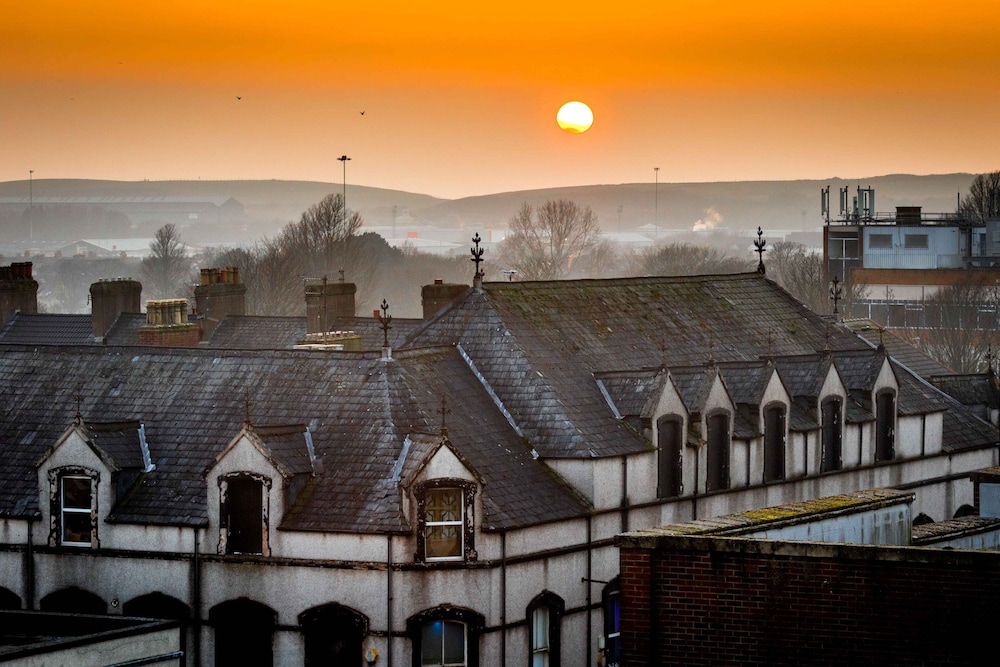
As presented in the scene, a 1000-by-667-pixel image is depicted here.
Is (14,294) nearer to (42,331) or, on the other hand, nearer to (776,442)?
(42,331)

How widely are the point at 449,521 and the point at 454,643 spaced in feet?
9.17

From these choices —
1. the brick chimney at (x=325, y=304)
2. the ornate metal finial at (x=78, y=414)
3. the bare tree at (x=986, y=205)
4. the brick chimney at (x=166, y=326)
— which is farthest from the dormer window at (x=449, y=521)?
the bare tree at (x=986, y=205)

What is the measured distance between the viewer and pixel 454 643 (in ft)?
150

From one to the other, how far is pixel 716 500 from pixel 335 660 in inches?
526

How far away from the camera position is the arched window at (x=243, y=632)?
4612 cm

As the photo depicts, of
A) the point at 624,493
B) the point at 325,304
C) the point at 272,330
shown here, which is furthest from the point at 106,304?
the point at 624,493

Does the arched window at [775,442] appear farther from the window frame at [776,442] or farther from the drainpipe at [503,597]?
the drainpipe at [503,597]

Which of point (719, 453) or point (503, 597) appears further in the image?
point (719, 453)

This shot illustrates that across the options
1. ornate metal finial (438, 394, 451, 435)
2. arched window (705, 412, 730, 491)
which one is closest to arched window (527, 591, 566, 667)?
ornate metal finial (438, 394, 451, 435)

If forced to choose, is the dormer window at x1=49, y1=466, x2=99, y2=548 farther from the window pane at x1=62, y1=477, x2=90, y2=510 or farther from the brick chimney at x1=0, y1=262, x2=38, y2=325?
the brick chimney at x1=0, y1=262, x2=38, y2=325

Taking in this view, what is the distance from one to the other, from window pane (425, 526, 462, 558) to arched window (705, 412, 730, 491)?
11039 millimetres

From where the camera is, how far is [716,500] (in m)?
54.4

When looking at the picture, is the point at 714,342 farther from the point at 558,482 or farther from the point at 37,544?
the point at 37,544

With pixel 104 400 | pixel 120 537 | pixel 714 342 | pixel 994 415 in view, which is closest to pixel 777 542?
pixel 120 537
